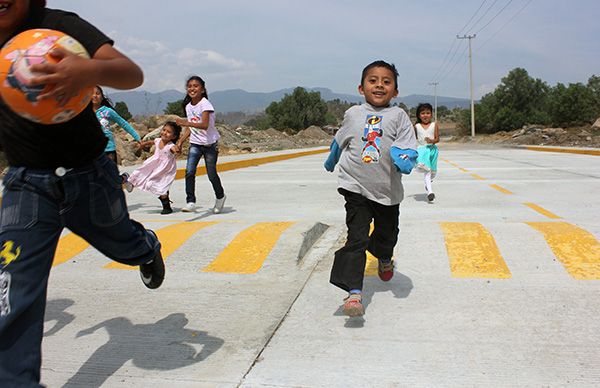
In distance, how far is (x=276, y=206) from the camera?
762 centimetres

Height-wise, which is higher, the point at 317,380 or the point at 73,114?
the point at 73,114

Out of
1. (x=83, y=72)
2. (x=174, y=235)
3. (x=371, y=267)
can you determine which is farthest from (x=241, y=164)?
(x=83, y=72)

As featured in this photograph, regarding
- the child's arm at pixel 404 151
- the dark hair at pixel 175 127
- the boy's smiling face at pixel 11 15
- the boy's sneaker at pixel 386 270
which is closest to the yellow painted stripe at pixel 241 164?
the dark hair at pixel 175 127

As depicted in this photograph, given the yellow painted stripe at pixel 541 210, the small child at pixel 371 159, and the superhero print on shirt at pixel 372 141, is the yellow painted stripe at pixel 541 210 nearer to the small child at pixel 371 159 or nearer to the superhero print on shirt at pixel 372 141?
the small child at pixel 371 159

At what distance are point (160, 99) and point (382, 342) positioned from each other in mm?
36202

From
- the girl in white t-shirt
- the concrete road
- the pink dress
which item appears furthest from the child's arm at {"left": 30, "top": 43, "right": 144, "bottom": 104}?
the pink dress

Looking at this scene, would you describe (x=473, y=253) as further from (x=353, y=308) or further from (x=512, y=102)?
(x=512, y=102)

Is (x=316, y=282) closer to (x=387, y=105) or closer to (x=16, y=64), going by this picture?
(x=387, y=105)

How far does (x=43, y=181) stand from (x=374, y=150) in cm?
202

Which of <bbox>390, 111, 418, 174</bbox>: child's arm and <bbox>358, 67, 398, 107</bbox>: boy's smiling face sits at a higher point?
<bbox>358, 67, 398, 107</bbox>: boy's smiling face

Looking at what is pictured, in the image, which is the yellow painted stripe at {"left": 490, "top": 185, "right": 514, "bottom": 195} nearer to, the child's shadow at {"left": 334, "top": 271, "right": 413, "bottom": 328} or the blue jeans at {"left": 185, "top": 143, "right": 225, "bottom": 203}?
the blue jeans at {"left": 185, "top": 143, "right": 225, "bottom": 203}

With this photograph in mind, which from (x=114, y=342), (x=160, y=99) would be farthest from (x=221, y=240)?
(x=160, y=99)

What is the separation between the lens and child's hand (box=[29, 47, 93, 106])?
1.73 metres

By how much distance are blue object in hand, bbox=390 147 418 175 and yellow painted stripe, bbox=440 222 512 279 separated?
1.30 m
